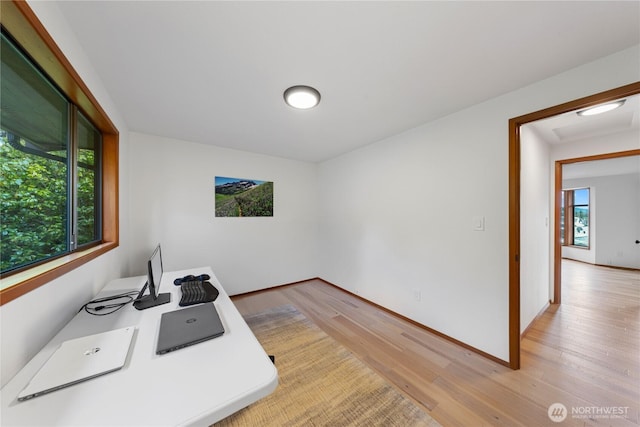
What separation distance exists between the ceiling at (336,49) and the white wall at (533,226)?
1016mm

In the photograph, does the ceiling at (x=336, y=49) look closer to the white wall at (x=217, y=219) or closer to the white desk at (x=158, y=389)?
the white wall at (x=217, y=219)

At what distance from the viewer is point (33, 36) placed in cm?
93

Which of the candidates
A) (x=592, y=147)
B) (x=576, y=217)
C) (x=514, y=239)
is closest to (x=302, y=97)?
(x=514, y=239)

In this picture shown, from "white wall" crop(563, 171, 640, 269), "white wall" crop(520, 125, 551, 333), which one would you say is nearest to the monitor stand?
"white wall" crop(520, 125, 551, 333)

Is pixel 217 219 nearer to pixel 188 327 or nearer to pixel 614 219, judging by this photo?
pixel 188 327

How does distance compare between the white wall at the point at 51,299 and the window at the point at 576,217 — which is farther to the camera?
the window at the point at 576,217

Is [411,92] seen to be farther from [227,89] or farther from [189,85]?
[189,85]

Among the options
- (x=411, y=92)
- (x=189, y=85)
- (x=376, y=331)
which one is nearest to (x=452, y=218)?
(x=411, y=92)

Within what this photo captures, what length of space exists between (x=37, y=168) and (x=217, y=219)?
211 centimetres

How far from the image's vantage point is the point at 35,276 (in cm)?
86

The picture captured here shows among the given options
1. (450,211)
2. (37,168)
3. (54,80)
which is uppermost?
(54,80)

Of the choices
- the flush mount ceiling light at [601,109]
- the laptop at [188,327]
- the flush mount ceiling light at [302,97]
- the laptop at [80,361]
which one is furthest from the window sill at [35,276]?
the flush mount ceiling light at [601,109]

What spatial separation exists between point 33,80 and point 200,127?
57.1 inches

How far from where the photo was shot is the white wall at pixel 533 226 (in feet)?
7.38
